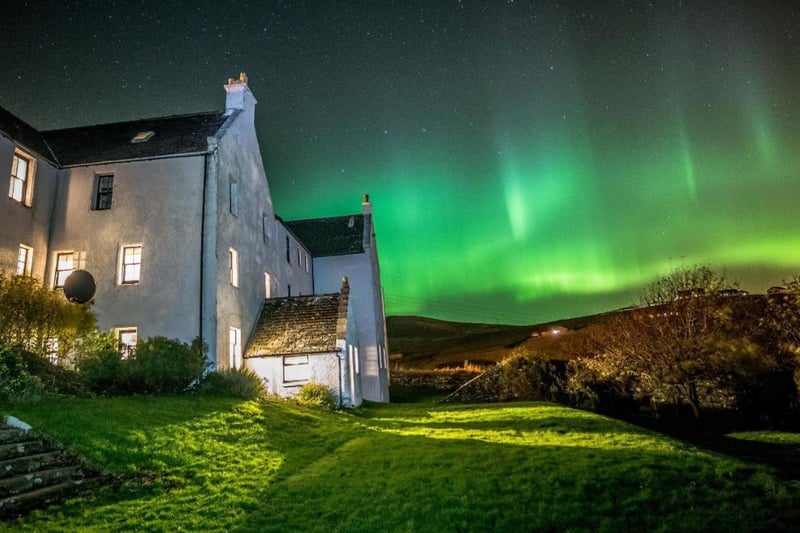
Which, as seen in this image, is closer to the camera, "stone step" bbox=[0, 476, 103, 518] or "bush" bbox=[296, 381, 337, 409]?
"stone step" bbox=[0, 476, 103, 518]

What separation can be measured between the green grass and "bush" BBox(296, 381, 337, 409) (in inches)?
261

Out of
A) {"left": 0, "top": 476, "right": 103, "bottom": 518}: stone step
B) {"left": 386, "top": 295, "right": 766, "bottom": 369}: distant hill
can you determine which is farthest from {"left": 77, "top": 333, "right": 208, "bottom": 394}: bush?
{"left": 386, "top": 295, "right": 766, "bottom": 369}: distant hill

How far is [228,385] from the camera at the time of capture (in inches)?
788

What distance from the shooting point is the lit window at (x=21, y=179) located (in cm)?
2197

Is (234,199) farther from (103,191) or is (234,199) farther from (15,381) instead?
(15,381)

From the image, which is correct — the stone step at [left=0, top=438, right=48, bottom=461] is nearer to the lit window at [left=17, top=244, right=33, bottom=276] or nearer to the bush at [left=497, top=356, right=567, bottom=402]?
the lit window at [left=17, top=244, right=33, bottom=276]

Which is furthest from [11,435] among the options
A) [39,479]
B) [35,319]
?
[35,319]

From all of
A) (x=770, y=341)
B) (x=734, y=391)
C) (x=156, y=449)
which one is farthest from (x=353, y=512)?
(x=770, y=341)

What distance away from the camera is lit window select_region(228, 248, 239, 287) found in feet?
81.6

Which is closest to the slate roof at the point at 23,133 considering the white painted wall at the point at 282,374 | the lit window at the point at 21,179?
the lit window at the point at 21,179

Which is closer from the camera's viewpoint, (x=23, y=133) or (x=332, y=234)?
(x=23, y=133)

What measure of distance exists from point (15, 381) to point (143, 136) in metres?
17.4

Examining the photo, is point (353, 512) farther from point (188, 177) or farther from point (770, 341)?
point (770, 341)

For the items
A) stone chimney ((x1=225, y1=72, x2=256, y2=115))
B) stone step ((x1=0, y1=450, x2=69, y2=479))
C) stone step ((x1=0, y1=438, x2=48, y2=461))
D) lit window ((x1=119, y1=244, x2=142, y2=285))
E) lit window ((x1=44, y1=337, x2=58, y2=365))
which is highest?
stone chimney ((x1=225, y1=72, x2=256, y2=115))
